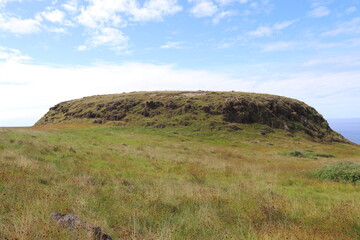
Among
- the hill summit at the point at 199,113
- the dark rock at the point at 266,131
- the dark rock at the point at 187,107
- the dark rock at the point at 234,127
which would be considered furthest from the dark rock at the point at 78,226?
the dark rock at the point at 187,107

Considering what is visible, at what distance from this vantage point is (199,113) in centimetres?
6362

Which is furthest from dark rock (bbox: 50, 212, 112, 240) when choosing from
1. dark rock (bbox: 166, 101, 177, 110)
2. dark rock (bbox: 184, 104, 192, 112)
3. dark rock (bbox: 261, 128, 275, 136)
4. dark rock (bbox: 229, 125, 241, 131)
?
dark rock (bbox: 166, 101, 177, 110)

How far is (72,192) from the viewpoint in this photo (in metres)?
7.36

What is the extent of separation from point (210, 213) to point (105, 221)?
2736 mm

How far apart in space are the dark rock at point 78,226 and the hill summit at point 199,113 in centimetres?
5259

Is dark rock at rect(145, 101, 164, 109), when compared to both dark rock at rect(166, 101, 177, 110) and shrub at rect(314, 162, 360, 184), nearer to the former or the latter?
dark rock at rect(166, 101, 177, 110)

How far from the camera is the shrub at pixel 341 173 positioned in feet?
46.5

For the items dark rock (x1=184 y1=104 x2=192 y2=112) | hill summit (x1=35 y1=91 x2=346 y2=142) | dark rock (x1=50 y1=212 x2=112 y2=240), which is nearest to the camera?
dark rock (x1=50 y1=212 x2=112 y2=240)

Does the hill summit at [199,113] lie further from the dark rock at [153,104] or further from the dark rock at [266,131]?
the dark rock at [266,131]

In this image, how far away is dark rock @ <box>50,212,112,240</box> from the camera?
171 inches

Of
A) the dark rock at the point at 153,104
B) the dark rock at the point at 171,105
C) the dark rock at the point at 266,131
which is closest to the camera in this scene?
the dark rock at the point at 266,131

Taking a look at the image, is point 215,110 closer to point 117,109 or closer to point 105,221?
point 117,109

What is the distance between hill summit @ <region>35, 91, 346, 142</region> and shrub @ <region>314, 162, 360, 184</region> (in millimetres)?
40828

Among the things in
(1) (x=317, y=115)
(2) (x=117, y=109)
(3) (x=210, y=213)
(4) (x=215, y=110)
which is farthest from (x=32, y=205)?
(1) (x=317, y=115)
